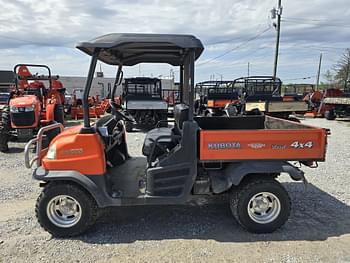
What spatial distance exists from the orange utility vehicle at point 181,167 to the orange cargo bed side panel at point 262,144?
0.04 feet

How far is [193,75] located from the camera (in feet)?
11.1

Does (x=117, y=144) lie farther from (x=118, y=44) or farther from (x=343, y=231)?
(x=343, y=231)

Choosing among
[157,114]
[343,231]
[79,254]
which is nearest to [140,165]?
[79,254]

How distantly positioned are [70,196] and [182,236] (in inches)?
51.9

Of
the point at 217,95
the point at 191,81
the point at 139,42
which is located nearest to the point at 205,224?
the point at 191,81

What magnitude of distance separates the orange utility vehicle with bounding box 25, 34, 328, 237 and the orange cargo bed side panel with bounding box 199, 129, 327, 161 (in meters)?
0.01

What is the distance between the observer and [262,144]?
3432 millimetres

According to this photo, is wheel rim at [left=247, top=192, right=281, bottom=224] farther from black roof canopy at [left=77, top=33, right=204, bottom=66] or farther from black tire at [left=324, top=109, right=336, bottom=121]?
black tire at [left=324, top=109, right=336, bottom=121]

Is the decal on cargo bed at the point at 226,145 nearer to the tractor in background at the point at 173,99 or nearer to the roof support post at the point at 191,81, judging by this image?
the roof support post at the point at 191,81

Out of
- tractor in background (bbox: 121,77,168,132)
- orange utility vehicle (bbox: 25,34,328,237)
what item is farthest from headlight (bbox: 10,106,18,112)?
orange utility vehicle (bbox: 25,34,328,237)

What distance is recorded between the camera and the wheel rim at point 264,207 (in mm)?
3529

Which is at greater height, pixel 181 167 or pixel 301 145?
pixel 301 145

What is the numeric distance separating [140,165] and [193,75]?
178 centimetres

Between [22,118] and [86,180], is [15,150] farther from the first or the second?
[86,180]
